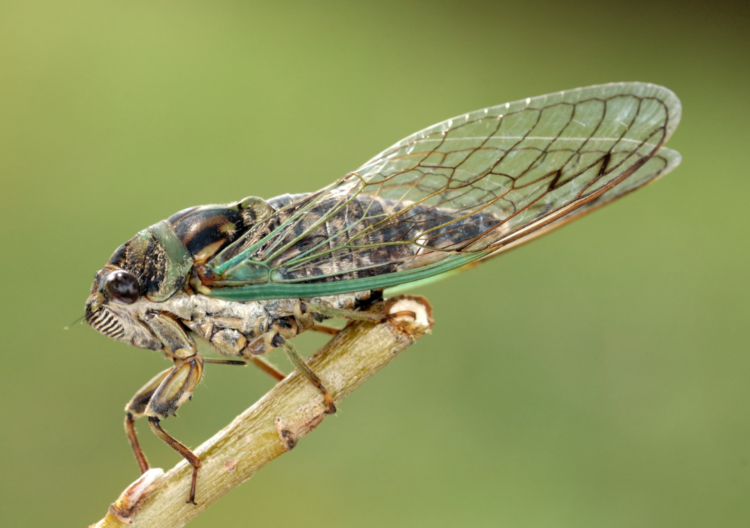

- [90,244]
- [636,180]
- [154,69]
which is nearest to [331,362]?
[636,180]

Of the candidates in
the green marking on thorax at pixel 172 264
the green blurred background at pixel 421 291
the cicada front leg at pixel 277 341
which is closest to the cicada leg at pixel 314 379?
the cicada front leg at pixel 277 341

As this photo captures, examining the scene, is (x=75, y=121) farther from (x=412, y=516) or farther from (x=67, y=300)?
(x=412, y=516)

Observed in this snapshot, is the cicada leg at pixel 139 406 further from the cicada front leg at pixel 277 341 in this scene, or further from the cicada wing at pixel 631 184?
the cicada wing at pixel 631 184

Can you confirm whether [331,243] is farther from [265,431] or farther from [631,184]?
[631,184]

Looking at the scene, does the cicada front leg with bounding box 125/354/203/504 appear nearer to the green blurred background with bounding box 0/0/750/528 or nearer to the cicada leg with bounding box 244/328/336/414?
the cicada leg with bounding box 244/328/336/414

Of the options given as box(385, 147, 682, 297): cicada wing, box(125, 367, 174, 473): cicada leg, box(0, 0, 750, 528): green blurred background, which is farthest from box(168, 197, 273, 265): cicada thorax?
box(0, 0, 750, 528): green blurred background
